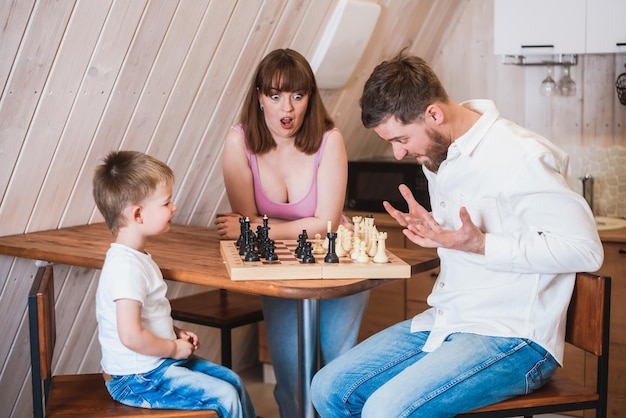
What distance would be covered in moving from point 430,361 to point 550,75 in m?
2.30

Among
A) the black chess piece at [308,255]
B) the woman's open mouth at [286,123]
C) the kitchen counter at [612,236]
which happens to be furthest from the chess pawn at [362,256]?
the kitchen counter at [612,236]

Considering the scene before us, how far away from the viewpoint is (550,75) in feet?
12.9

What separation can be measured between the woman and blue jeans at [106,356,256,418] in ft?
2.04

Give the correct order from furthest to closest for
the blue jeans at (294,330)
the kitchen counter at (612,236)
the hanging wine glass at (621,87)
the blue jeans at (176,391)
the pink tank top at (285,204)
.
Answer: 1. the hanging wine glass at (621,87)
2. the kitchen counter at (612,236)
3. the pink tank top at (285,204)
4. the blue jeans at (294,330)
5. the blue jeans at (176,391)

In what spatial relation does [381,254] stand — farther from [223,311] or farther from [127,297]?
[223,311]

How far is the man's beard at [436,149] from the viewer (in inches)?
84.8

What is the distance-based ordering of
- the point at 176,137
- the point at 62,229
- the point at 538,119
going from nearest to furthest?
the point at 62,229 < the point at 176,137 < the point at 538,119

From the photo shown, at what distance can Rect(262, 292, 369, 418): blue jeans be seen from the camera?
2.65 metres

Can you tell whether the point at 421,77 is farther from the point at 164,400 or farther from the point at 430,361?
the point at 164,400

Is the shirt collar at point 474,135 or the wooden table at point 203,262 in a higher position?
the shirt collar at point 474,135

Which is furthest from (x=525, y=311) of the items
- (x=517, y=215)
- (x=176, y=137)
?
(x=176, y=137)

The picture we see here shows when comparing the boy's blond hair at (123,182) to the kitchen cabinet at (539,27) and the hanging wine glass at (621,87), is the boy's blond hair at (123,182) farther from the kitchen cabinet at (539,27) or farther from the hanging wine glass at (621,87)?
the hanging wine glass at (621,87)

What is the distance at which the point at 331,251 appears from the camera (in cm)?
224

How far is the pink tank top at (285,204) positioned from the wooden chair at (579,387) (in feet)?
3.17
